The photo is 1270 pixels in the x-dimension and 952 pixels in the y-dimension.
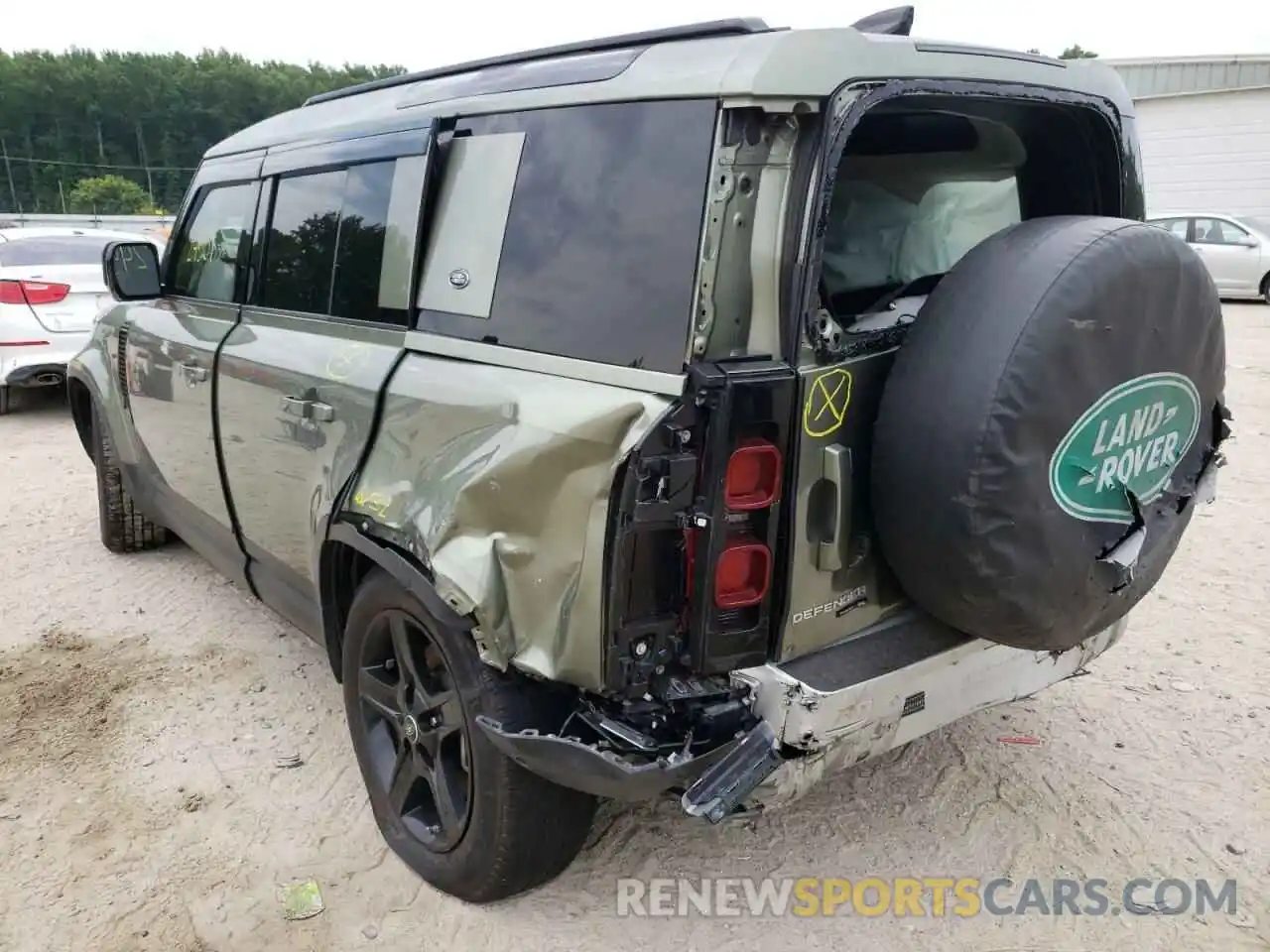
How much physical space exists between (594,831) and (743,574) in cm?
120

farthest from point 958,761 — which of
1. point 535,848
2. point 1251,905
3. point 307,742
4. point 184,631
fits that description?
point 184,631

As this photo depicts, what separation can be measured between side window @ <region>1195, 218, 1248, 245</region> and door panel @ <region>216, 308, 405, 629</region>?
15.6 m

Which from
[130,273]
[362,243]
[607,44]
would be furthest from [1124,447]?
[130,273]

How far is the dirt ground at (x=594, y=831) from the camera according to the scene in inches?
97.1

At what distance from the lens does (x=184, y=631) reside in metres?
4.21

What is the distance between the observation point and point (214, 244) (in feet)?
12.5

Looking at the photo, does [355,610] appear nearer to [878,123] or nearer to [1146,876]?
[878,123]

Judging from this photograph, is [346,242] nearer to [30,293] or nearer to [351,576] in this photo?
[351,576]

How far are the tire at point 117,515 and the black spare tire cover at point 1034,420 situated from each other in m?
4.20

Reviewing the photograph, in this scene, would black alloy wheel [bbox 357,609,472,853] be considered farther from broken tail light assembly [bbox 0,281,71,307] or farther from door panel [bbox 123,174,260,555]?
broken tail light assembly [bbox 0,281,71,307]

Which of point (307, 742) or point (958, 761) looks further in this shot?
point (307, 742)

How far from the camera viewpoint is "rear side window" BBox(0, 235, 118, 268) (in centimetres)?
833

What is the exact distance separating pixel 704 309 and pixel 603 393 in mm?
269

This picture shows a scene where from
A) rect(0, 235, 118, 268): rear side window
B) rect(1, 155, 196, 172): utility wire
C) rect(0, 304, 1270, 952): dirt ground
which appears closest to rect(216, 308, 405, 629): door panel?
rect(0, 304, 1270, 952): dirt ground
